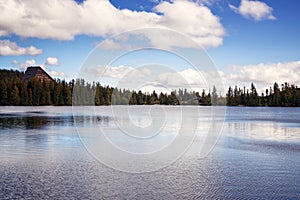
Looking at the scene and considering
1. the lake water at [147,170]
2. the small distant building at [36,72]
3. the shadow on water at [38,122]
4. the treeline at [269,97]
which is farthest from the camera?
the small distant building at [36,72]

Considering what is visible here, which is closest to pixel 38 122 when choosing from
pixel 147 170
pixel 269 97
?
pixel 147 170

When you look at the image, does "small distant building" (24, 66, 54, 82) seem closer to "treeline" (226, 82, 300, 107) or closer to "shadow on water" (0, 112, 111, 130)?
"treeline" (226, 82, 300, 107)

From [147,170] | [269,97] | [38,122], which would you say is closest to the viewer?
[147,170]

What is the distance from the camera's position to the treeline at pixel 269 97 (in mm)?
137625

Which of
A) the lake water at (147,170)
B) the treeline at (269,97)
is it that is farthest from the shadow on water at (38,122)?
the treeline at (269,97)

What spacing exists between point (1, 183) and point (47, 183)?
4.16ft

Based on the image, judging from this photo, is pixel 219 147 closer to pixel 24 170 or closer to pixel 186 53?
pixel 186 53

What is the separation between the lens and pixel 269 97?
495ft

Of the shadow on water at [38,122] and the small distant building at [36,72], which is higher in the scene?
the small distant building at [36,72]

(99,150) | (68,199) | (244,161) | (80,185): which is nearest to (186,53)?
(244,161)

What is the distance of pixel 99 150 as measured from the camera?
16.2 metres

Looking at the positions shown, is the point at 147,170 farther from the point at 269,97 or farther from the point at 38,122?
the point at 269,97

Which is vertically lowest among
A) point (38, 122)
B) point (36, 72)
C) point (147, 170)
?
point (147, 170)

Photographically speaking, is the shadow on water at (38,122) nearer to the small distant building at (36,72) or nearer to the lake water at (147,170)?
the lake water at (147,170)
